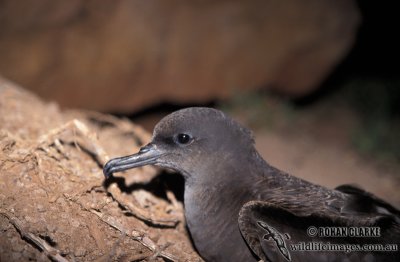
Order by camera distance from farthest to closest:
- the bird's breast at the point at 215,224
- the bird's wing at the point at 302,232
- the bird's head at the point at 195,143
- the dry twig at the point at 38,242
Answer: the bird's head at the point at 195,143 < the bird's breast at the point at 215,224 < the bird's wing at the point at 302,232 < the dry twig at the point at 38,242

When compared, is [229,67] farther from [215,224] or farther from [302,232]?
[302,232]

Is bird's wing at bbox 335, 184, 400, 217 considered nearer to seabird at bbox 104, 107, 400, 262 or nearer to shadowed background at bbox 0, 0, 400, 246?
seabird at bbox 104, 107, 400, 262

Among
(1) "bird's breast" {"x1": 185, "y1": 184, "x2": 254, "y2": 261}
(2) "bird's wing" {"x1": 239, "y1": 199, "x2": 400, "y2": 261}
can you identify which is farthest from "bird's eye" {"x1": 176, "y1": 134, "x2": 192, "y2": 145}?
(2) "bird's wing" {"x1": 239, "y1": 199, "x2": 400, "y2": 261}

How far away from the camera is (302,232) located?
115 inches

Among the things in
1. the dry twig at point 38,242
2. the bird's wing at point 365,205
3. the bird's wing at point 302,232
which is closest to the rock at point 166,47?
the dry twig at point 38,242

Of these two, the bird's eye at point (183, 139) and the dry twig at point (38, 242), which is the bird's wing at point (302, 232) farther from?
the dry twig at point (38, 242)

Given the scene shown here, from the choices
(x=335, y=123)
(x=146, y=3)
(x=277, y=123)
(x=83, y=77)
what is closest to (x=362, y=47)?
(x=335, y=123)

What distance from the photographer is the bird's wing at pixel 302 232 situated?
2877 mm

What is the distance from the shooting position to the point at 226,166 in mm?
3418

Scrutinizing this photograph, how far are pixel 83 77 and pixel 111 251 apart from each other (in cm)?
434

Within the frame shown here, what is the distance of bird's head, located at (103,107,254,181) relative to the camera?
11.1 feet

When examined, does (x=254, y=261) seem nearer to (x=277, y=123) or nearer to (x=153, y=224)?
(x=153, y=224)

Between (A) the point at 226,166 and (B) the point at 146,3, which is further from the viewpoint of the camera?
(B) the point at 146,3

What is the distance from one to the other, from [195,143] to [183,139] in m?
0.10
